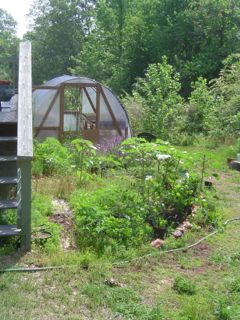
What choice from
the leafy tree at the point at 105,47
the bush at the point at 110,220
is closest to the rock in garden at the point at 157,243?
the bush at the point at 110,220

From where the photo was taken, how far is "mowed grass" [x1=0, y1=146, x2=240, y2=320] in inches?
155

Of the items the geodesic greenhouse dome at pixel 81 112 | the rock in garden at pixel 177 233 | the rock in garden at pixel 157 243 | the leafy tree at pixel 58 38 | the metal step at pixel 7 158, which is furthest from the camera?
the leafy tree at pixel 58 38

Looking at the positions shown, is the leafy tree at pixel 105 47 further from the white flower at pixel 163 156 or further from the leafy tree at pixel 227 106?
the white flower at pixel 163 156

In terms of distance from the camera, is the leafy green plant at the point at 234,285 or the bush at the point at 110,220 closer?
the leafy green plant at the point at 234,285

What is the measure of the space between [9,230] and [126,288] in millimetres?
1431

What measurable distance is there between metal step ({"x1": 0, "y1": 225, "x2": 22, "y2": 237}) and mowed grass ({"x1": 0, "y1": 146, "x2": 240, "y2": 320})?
269mm

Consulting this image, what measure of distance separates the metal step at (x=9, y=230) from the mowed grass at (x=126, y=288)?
0.27 m

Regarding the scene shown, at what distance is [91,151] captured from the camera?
845 centimetres

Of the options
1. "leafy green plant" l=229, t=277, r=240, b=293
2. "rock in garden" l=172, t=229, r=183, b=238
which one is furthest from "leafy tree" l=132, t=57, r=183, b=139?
"leafy green plant" l=229, t=277, r=240, b=293

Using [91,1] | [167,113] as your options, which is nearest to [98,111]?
[167,113]

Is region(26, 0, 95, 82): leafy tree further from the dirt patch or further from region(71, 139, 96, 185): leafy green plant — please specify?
the dirt patch

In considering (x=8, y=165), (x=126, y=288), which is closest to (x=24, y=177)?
(x=8, y=165)

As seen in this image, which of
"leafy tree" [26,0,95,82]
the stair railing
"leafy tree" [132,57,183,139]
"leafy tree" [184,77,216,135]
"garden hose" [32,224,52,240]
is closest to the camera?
the stair railing

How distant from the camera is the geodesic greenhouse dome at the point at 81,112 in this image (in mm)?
12750
